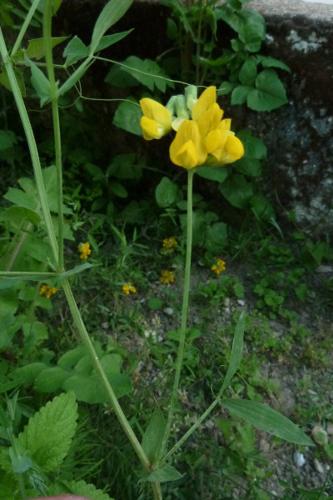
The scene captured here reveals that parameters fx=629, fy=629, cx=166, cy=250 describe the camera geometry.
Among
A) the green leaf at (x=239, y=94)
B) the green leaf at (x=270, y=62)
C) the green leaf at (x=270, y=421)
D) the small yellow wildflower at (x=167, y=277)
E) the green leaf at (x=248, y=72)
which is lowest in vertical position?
the small yellow wildflower at (x=167, y=277)

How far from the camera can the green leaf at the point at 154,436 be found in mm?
1135

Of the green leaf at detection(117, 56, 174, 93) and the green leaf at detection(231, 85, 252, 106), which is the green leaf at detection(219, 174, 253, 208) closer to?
the green leaf at detection(231, 85, 252, 106)

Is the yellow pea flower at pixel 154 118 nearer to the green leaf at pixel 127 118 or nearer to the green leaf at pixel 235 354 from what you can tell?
the green leaf at pixel 235 354

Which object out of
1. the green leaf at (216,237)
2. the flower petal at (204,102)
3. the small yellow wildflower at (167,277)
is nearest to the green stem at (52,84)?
the flower petal at (204,102)

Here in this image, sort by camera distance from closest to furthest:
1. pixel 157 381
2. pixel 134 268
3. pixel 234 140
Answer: pixel 234 140 < pixel 157 381 < pixel 134 268

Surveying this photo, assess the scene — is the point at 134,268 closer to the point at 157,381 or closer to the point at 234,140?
the point at 157,381

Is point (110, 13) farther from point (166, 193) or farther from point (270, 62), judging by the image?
point (166, 193)

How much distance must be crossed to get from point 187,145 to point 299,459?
1021 mm

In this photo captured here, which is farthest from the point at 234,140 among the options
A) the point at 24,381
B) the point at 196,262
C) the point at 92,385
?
the point at 196,262

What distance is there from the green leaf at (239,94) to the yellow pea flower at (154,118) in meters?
0.98

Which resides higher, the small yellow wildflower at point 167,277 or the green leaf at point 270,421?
the green leaf at point 270,421

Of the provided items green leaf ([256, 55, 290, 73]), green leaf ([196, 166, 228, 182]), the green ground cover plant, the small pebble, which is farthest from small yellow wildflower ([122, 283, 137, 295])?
green leaf ([256, 55, 290, 73])

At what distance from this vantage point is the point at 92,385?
52.7 inches

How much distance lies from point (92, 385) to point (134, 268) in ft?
2.50
